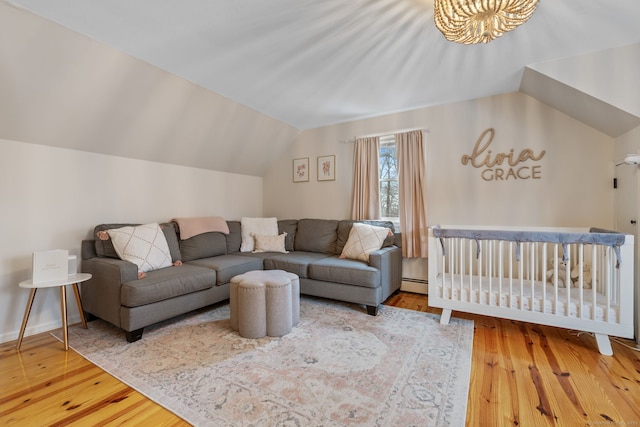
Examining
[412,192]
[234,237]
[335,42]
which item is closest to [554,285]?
[412,192]

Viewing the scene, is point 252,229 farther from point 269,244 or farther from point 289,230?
point 289,230

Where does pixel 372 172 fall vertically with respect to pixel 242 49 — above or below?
below

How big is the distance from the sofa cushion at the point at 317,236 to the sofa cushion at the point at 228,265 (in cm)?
76

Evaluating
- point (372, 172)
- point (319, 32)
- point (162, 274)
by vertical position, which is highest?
point (319, 32)

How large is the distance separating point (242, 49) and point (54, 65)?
138 cm

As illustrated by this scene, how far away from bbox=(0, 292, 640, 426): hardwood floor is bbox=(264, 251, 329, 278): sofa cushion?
1751 mm

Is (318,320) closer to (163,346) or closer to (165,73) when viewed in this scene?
(163,346)

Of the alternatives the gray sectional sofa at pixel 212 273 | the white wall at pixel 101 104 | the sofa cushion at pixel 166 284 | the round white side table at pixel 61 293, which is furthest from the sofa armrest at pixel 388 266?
the round white side table at pixel 61 293

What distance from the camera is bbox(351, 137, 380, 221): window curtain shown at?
3787 mm

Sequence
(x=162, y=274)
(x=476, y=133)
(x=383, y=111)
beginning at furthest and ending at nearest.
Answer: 1. (x=383, y=111)
2. (x=476, y=133)
3. (x=162, y=274)

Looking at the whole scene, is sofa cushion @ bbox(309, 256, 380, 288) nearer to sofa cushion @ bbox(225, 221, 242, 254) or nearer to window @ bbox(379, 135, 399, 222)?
window @ bbox(379, 135, 399, 222)

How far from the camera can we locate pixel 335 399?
→ 5.19ft

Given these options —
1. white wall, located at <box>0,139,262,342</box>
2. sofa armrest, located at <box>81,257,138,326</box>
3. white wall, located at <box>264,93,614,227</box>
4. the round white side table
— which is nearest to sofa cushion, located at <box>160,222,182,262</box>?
white wall, located at <box>0,139,262,342</box>

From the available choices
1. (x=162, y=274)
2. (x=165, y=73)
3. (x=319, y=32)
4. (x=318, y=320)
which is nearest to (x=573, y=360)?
(x=318, y=320)
